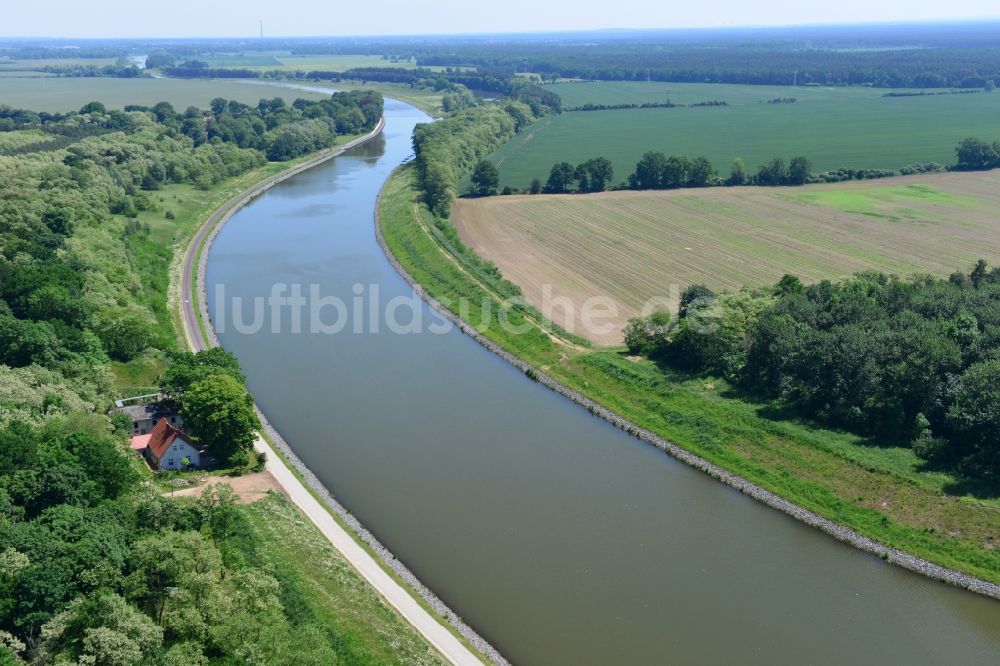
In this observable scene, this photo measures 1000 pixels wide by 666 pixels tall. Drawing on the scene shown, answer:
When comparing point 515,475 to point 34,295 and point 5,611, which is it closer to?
point 5,611

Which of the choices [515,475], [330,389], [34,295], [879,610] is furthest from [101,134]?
[879,610]

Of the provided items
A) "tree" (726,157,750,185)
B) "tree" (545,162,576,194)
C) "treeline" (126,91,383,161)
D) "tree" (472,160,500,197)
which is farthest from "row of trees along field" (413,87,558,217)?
"tree" (726,157,750,185)

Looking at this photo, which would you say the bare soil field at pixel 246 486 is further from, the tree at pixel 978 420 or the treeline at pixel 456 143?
the treeline at pixel 456 143

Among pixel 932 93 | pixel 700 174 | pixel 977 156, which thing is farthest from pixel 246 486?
pixel 932 93

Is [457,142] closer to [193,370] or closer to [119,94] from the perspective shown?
[193,370]

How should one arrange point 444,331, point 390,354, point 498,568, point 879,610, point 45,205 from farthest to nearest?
point 45,205, point 444,331, point 390,354, point 498,568, point 879,610

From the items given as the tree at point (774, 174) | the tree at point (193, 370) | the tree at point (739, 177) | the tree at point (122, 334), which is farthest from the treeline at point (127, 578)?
the tree at point (774, 174)
